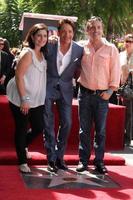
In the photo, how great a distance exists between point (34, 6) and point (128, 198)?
17.5 metres

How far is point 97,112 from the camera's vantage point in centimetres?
600

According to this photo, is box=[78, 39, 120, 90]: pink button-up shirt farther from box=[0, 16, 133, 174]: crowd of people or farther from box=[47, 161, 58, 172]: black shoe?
box=[47, 161, 58, 172]: black shoe

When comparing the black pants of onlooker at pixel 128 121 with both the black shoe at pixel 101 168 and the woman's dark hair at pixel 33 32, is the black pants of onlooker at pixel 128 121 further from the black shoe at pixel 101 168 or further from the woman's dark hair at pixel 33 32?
the woman's dark hair at pixel 33 32

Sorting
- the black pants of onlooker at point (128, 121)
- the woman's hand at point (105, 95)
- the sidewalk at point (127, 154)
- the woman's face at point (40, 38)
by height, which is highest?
the woman's face at point (40, 38)

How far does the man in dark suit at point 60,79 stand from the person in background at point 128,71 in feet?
7.44

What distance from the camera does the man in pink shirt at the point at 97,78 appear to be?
5871 millimetres

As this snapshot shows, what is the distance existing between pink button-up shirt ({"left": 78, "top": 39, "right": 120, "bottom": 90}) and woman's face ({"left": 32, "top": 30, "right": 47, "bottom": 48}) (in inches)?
21.6

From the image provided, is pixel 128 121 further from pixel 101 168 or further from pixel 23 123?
pixel 23 123

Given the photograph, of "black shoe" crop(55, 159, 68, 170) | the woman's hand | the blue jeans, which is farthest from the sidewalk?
the woman's hand

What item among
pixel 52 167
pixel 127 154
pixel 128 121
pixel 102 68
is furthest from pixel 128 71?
pixel 52 167

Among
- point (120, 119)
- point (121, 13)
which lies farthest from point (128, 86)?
point (121, 13)

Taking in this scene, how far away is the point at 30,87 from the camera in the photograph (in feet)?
19.0

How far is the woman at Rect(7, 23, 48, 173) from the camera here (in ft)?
18.7

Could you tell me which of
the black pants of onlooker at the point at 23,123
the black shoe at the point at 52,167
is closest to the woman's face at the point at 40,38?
the black pants of onlooker at the point at 23,123
